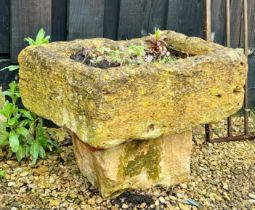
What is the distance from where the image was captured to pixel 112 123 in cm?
232

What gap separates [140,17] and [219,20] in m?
0.64

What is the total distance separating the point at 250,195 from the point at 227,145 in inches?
22.4

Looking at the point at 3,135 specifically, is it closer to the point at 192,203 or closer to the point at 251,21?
the point at 192,203

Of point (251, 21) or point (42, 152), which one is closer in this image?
point (42, 152)

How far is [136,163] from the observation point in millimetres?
2674

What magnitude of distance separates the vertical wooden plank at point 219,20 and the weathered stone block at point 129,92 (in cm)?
104

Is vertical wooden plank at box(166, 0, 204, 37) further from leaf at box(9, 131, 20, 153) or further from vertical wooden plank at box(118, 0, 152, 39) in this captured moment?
leaf at box(9, 131, 20, 153)

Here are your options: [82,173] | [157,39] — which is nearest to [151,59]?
[157,39]

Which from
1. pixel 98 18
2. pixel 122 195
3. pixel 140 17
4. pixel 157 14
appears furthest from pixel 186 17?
pixel 122 195

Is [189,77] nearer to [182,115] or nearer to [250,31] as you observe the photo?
[182,115]

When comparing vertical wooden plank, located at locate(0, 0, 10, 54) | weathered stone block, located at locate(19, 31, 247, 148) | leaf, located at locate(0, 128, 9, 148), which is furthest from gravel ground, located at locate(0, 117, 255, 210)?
vertical wooden plank, located at locate(0, 0, 10, 54)

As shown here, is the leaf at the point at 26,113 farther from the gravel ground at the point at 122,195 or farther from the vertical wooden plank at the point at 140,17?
the vertical wooden plank at the point at 140,17

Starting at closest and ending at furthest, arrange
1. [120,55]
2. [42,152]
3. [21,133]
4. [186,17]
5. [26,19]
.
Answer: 1. [120,55]
2. [21,133]
3. [42,152]
4. [26,19]
5. [186,17]

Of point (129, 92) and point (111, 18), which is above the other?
point (111, 18)
